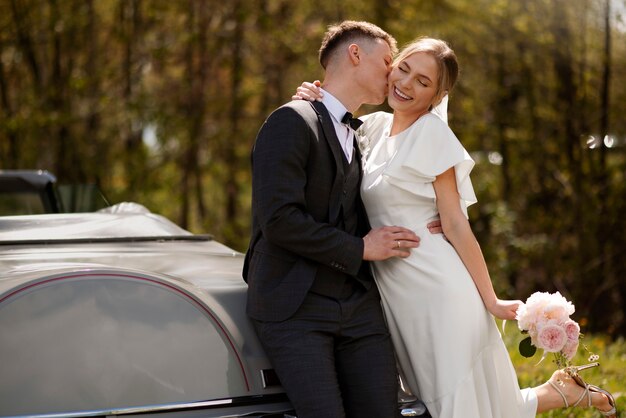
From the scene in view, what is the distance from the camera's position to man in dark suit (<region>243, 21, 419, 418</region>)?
2.91 metres

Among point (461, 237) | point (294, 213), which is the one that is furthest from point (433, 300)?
point (294, 213)

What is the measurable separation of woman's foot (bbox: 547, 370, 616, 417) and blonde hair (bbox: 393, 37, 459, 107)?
1296mm

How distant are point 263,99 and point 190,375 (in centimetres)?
1103

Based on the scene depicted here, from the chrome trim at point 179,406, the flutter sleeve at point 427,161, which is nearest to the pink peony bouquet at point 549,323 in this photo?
the flutter sleeve at point 427,161

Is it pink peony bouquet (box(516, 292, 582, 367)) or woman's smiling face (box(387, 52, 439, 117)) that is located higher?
woman's smiling face (box(387, 52, 439, 117))

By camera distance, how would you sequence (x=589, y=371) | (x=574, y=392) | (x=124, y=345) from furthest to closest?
(x=589, y=371)
(x=574, y=392)
(x=124, y=345)

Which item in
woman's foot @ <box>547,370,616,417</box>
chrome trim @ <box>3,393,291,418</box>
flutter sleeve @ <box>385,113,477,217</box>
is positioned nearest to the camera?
chrome trim @ <box>3,393,291,418</box>

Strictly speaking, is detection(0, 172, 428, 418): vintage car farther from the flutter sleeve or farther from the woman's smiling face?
the woman's smiling face

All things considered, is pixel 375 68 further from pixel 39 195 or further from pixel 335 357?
pixel 39 195

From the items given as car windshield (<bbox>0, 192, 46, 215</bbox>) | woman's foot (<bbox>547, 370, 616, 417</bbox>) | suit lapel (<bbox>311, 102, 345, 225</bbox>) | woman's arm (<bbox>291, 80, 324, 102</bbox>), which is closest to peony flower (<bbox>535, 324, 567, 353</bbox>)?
woman's foot (<bbox>547, 370, 616, 417</bbox>)

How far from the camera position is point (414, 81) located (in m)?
3.23

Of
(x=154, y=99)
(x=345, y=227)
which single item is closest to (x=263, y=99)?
(x=154, y=99)

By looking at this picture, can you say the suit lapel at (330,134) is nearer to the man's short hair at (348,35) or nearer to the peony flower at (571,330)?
the man's short hair at (348,35)

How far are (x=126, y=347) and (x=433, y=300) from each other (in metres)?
1.15
